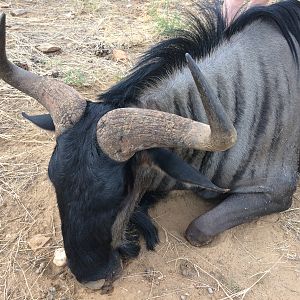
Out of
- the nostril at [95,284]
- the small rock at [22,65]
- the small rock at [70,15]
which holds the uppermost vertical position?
the small rock at [70,15]

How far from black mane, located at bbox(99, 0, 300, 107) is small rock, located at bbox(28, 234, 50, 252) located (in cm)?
116

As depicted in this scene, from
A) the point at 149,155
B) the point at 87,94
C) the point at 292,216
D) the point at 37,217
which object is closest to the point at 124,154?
the point at 149,155

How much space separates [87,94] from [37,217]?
6.57 ft

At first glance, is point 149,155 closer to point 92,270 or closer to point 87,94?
point 92,270

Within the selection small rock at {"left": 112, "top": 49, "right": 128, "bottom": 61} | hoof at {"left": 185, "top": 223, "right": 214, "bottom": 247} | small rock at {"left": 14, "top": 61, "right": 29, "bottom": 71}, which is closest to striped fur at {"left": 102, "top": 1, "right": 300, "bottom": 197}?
hoof at {"left": 185, "top": 223, "right": 214, "bottom": 247}

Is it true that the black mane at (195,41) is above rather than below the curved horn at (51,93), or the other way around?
above

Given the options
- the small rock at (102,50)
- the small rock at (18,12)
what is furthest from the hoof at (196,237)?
the small rock at (18,12)

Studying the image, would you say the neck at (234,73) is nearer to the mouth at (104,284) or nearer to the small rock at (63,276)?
the mouth at (104,284)

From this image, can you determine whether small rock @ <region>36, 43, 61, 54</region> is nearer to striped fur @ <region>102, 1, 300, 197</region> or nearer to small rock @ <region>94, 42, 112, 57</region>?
small rock @ <region>94, 42, 112, 57</region>

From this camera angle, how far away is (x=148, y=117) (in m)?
2.70

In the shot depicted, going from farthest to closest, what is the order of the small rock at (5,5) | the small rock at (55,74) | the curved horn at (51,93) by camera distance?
the small rock at (5,5), the small rock at (55,74), the curved horn at (51,93)

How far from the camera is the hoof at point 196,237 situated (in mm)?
3561

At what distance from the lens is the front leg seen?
11.7ft

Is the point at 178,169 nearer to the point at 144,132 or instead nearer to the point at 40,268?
the point at 144,132
